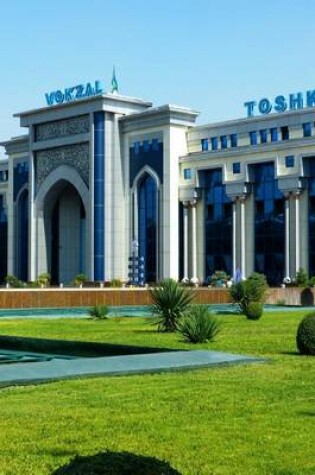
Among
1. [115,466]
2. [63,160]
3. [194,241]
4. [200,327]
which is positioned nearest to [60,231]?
[63,160]

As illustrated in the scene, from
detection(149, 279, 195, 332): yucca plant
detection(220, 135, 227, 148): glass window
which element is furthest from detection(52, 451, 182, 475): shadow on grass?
detection(220, 135, 227, 148): glass window

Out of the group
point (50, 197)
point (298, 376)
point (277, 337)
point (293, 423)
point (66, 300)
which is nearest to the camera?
point (293, 423)

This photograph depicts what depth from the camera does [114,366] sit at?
1463 cm

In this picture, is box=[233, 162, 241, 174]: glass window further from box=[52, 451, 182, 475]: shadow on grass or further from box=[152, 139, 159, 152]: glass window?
box=[52, 451, 182, 475]: shadow on grass

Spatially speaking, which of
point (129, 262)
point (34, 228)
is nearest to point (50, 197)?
point (34, 228)

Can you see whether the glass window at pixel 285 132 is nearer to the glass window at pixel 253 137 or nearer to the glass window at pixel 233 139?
the glass window at pixel 253 137

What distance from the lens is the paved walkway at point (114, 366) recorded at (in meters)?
13.3

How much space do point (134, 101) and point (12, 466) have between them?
6900cm

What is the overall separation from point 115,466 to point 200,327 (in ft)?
52.8

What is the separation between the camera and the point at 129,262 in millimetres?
73375

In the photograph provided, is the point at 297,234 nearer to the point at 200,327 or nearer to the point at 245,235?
the point at 245,235

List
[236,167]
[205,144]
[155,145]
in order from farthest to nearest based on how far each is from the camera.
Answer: [155,145] < [205,144] < [236,167]

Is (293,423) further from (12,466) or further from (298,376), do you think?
(298,376)

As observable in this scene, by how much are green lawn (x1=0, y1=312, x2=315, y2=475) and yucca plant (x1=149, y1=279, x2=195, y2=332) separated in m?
9.00
